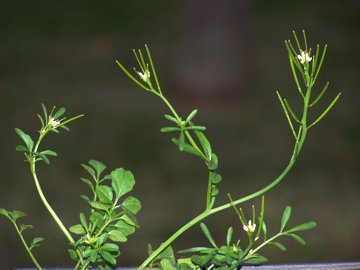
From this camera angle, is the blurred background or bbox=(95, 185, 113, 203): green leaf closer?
bbox=(95, 185, 113, 203): green leaf

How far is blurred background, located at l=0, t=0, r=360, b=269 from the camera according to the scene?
391 cm

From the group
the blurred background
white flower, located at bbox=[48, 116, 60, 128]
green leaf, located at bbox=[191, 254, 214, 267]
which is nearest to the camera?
green leaf, located at bbox=[191, 254, 214, 267]

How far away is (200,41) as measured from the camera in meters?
5.59

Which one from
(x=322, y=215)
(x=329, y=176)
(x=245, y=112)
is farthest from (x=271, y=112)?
(x=322, y=215)

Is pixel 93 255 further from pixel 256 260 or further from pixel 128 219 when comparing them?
pixel 256 260

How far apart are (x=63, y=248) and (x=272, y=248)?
3.25 feet

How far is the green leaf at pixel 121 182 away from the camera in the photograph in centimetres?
96

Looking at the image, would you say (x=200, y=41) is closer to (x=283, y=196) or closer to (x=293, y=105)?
(x=293, y=105)

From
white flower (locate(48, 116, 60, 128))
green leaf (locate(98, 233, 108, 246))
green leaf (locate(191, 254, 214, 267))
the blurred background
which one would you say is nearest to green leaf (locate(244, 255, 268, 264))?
green leaf (locate(191, 254, 214, 267))

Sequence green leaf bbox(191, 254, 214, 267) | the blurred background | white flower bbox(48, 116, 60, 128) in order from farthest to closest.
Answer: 1. the blurred background
2. white flower bbox(48, 116, 60, 128)
3. green leaf bbox(191, 254, 214, 267)

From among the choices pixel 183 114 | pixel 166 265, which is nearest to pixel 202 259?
pixel 166 265

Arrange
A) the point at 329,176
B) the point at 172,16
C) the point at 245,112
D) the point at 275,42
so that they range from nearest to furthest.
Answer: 1. the point at 329,176
2. the point at 245,112
3. the point at 275,42
4. the point at 172,16

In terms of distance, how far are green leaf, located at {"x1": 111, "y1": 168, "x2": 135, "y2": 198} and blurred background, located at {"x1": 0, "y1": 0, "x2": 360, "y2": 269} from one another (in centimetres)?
243

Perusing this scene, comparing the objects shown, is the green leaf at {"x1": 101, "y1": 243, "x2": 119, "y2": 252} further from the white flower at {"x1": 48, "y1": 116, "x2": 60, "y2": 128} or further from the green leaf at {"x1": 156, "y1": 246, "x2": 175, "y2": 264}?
the white flower at {"x1": 48, "y1": 116, "x2": 60, "y2": 128}
